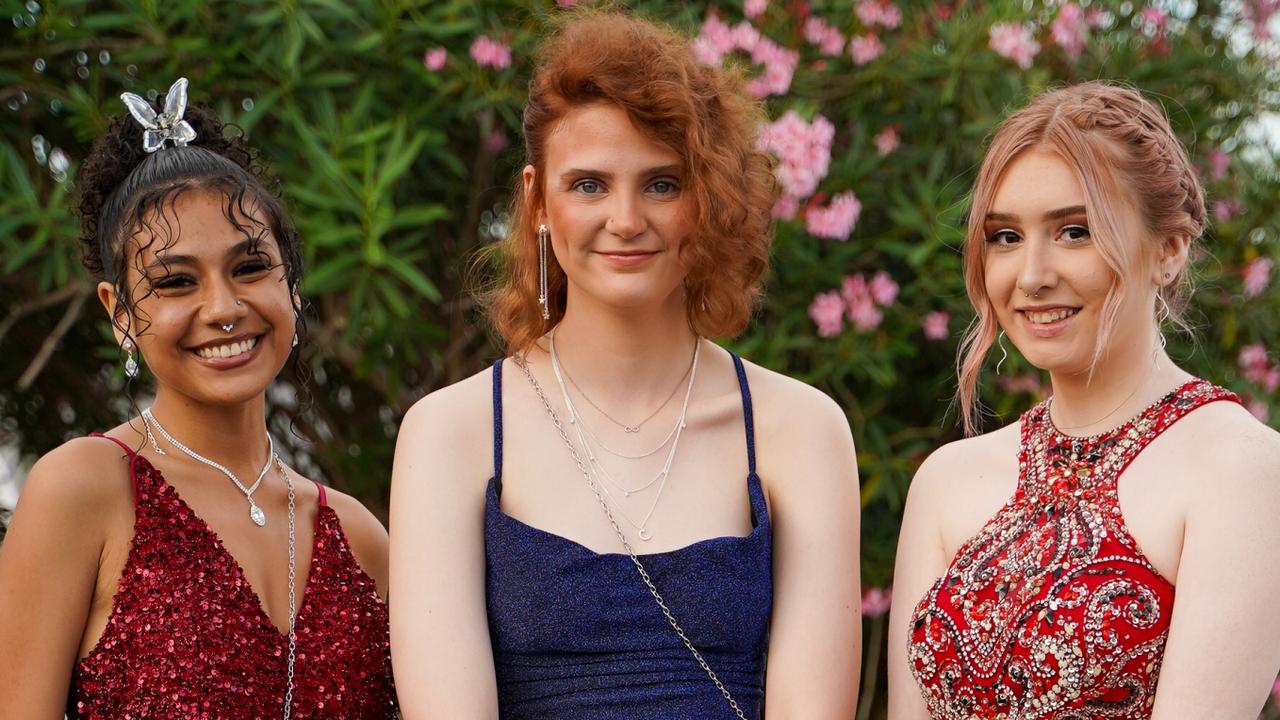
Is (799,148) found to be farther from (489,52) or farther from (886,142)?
(489,52)

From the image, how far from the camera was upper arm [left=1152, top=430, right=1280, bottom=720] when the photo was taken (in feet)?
8.89

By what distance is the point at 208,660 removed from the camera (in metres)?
3.10

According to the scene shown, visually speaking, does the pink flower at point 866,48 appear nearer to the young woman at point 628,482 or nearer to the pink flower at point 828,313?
the pink flower at point 828,313

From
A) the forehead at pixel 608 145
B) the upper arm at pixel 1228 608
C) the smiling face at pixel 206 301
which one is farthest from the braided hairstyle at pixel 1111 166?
the smiling face at pixel 206 301

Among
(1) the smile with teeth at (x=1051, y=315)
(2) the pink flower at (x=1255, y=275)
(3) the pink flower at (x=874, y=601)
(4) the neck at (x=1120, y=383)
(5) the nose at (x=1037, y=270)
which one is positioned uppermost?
(2) the pink flower at (x=1255, y=275)

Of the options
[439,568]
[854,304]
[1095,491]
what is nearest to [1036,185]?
[1095,491]

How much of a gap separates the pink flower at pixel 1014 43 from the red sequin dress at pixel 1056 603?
78.7 inches

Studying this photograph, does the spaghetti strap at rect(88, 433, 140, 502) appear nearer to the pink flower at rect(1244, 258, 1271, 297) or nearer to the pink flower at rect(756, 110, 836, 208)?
the pink flower at rect(756, 110, 836, 208)

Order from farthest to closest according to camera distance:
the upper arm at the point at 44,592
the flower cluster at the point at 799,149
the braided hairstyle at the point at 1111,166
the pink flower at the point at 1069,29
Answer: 1. the pink flower at the point at 1069,29
2. the flower cluster at the point at 799,149
3. the upper arm at the point at 44,592
4. the braided hairstyle at the point at 1111,166

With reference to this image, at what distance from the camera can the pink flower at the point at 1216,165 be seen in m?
5.34

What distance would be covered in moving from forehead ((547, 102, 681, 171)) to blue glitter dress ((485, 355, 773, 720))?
682 mm

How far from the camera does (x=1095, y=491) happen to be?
116 inches

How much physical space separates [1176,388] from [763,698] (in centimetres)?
100

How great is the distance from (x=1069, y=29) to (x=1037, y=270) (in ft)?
7.47
